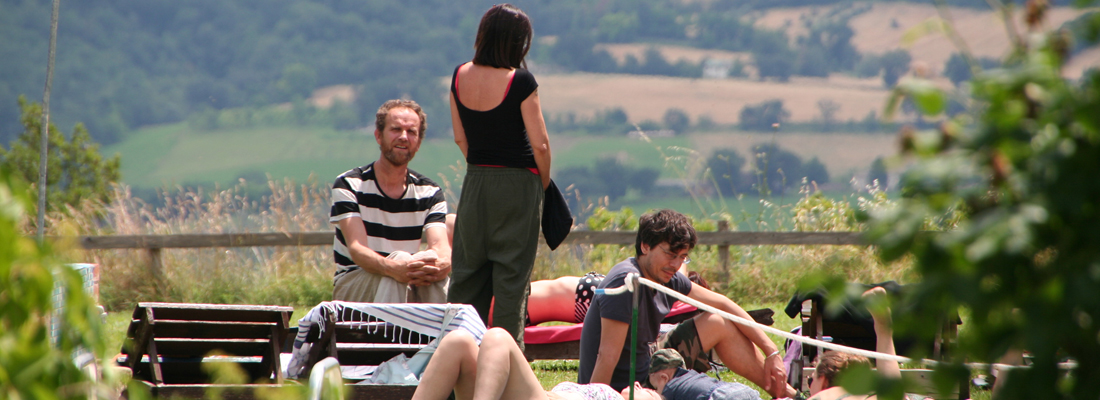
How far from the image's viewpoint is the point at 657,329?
395 cm

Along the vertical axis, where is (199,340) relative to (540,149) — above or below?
below

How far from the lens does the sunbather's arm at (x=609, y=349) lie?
3680 millimetres

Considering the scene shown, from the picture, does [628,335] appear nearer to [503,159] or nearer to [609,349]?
[609,349]

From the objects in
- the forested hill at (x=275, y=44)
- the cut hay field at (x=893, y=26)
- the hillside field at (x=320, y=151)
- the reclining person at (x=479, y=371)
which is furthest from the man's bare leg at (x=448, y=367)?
the forested hill at (x=275, y=44)

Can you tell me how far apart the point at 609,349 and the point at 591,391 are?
28cm

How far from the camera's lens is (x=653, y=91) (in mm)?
61844

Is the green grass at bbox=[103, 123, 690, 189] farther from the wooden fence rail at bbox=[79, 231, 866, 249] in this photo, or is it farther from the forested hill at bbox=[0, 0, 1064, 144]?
the wooden fence rail at bbox=[79, 231, 866, 249]

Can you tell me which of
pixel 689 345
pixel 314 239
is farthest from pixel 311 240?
pixel 689 345

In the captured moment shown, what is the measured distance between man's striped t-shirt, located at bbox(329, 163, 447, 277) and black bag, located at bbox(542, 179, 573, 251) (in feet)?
2.74

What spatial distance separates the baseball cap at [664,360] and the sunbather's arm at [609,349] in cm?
19

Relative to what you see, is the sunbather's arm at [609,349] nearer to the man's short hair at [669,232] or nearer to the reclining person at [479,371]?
the man's short hair at [669,232]

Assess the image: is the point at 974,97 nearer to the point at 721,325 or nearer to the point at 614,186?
the point at 721,325

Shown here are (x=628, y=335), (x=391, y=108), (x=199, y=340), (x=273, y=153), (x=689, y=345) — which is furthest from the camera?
(x=273, y=153)

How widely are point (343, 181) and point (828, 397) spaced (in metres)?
2.44
